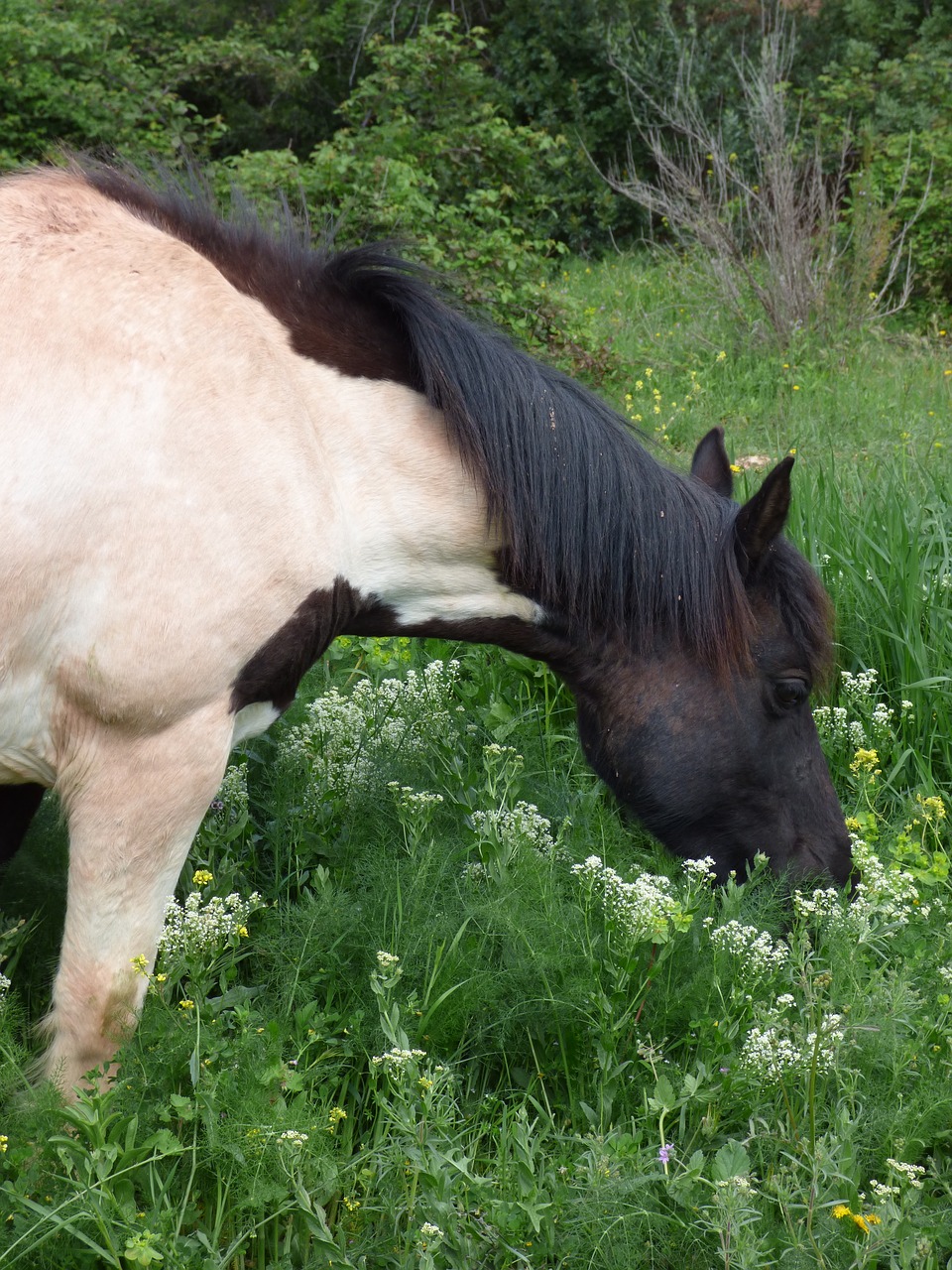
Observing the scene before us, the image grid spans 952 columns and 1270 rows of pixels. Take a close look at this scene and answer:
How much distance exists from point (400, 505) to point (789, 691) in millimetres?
1060

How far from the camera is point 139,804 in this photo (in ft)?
7.16

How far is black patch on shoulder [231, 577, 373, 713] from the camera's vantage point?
224 cm

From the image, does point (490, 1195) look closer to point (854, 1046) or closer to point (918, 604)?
point (854, 1046)

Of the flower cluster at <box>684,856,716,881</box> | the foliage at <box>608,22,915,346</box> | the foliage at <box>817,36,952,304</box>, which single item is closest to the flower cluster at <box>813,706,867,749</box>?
the flower cluster at <box>684,856,716,881</box>

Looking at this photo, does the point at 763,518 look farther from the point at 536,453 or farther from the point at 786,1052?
the point at 786,1052

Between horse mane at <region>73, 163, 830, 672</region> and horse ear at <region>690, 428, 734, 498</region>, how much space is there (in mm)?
267

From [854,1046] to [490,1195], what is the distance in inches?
30.0

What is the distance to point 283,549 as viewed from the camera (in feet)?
7.25

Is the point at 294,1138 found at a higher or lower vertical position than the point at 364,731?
higher

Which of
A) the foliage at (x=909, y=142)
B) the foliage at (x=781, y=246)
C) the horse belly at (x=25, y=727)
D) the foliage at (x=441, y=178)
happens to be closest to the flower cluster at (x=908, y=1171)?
the horse belly at (x=25, y=727)

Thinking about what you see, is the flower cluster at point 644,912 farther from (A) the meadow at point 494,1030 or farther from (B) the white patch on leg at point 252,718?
(B) the white patch on leg at point 252,718

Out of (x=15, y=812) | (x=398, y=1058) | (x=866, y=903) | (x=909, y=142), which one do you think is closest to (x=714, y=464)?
(x=866, y=903)

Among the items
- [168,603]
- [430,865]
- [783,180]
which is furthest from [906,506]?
[783,180]

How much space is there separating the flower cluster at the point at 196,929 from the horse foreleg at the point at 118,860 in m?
0.04
